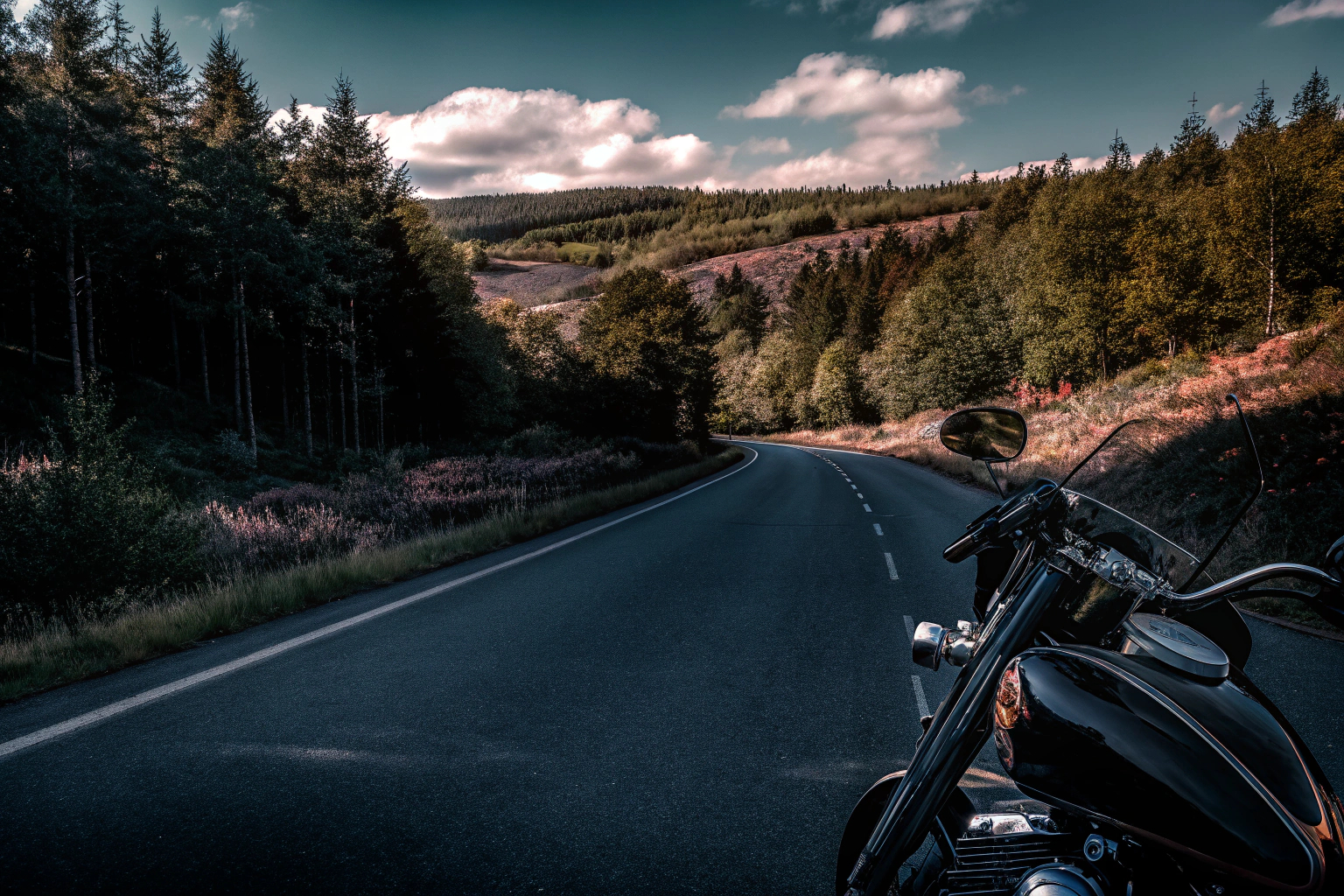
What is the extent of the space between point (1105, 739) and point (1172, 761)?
10 centimetres

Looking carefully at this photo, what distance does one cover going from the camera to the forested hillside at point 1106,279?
3066cm

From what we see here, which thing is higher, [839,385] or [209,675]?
[839,385]

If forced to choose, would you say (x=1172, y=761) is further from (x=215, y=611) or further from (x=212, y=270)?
(x=212, y=270)

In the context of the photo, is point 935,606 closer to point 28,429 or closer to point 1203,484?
point 1203,484

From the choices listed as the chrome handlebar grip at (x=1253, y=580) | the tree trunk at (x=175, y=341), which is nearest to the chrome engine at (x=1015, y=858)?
the chrome handlebar grip at (x=1253, y=580)

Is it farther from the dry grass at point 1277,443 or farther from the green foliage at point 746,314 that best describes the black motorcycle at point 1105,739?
the green foliage at point 746,314

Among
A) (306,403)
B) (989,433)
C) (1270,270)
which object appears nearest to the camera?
(989,433)

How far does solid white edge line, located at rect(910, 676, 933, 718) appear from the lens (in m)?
4.09

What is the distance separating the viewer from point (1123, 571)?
1.44 metres

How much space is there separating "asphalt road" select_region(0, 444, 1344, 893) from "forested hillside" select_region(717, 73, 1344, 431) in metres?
27.6

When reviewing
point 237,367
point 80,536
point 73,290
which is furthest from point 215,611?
point 237,367

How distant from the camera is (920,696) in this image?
432 centimetres

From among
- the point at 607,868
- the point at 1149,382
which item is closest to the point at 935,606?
the point at 607,868

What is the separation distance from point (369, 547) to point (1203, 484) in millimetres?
11901
